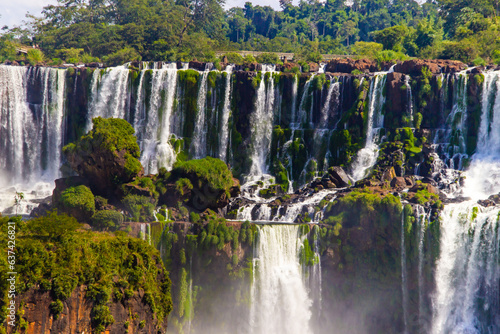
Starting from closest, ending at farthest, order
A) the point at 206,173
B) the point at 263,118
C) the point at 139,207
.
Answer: the point at 139,207
the point at 206,173
the point at 263,118

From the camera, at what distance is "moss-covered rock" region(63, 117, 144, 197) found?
40.3m

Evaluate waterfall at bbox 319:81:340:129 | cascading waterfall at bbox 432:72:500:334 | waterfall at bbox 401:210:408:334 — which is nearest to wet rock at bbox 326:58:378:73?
waterfall at bbox 319:81:340:129

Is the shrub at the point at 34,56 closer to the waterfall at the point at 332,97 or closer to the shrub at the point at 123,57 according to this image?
the shrub at the point at 123,57

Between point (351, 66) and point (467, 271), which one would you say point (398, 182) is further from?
point (351, 66)

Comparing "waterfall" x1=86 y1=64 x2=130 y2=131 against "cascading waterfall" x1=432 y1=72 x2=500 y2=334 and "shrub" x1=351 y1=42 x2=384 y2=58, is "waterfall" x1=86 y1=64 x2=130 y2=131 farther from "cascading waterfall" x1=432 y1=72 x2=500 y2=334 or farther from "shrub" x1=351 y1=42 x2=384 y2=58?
"shrub" x1=351 y1=42 x2=384 y2=58

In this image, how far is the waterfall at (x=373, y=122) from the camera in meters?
45.7

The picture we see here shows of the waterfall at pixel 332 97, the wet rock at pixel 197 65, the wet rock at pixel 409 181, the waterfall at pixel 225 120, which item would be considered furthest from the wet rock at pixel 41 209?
the wet rock at pixel 409 181

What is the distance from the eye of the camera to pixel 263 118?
160 ft

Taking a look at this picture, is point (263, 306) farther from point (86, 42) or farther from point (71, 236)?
point (86, 42)

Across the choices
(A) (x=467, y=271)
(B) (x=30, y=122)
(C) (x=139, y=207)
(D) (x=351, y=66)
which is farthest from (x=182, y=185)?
(D) (x=351, y=66)

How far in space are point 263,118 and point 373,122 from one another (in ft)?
25.7

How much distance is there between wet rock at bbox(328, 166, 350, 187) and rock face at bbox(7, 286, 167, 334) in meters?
18.8

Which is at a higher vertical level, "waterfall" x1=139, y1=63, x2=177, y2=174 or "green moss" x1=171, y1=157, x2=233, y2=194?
"waterfall" x1=139, y1=63, x2=177, y2=174

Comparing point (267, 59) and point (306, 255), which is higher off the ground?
point (267, 59)
